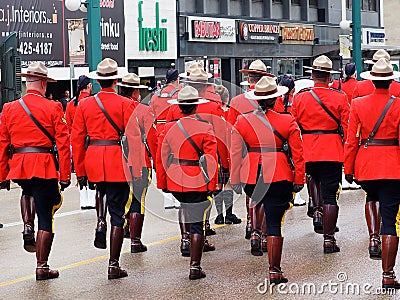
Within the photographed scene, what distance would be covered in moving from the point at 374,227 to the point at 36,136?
360 centimetres

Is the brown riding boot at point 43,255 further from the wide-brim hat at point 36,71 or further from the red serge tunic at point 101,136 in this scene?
the wide-brim hat at point 36,71

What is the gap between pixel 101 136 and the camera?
8867 mm

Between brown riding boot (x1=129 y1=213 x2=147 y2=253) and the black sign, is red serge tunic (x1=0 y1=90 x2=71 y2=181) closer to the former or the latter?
brown riding boot (x1=129 y1=213 x2=147 y2=253)

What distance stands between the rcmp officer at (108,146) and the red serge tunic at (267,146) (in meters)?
1.16

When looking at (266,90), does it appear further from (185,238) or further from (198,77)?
(185,238)

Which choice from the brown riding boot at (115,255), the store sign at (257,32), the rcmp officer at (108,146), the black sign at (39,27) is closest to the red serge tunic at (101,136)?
the rcmp officer at (108,146)

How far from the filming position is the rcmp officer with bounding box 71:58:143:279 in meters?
8.77

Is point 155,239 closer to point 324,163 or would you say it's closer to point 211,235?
point 211,235

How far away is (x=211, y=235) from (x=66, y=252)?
196cm

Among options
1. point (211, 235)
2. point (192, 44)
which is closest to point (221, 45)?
point (192, 44)

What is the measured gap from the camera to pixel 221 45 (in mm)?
32750

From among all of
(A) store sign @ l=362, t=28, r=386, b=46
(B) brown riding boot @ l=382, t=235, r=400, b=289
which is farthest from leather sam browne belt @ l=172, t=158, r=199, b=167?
(A) store sign @ l=362, t=28, r=386, b=46

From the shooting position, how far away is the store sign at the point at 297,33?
3650cm

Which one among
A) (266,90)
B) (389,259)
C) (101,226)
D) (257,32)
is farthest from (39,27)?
(389,259)
